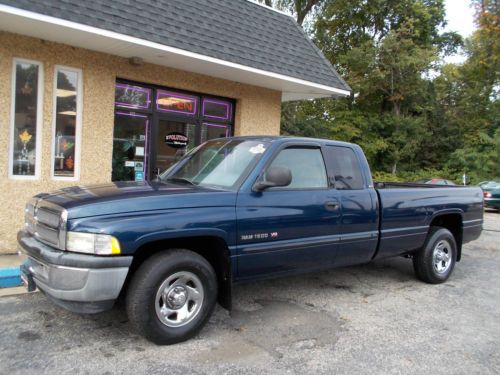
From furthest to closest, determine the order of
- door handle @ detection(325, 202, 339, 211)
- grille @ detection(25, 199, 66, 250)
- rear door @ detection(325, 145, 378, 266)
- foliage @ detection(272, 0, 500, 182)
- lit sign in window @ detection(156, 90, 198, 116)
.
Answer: foliage @ detection(272, 0, 500, 182) < lit sign in window @ detection(156, 90, 198, 116) < rear door @ detection(325, 145, 378, 266) < door handle @ detection(325, 202, 339, 211) < grille @ detection(25, 199, 66, 250)

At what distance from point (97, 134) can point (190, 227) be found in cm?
451

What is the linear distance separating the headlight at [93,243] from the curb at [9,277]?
2387mm

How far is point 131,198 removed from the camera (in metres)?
3.61

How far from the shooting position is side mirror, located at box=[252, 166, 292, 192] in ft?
13.4

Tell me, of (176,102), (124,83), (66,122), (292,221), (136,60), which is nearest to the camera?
(292,221)

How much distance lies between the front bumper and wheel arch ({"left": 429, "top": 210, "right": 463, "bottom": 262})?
4670mm

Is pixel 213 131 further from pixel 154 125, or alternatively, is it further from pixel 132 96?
pixel 132 96

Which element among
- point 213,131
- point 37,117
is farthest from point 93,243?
point 213,131

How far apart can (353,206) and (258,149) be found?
136cm

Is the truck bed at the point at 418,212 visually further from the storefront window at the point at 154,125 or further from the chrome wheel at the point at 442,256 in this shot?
the storefront window at the point at 154,125

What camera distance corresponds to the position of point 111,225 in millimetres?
3393

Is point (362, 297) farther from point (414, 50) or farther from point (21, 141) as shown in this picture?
point (414, 50)

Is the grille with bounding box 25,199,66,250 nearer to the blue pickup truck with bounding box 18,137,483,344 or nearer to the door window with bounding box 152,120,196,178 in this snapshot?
the blue pickup truck with bounding box 18,137,483,344

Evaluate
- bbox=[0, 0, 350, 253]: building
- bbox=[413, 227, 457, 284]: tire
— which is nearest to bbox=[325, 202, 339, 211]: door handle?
bbox=[413, 227, 457, 284]: tire
